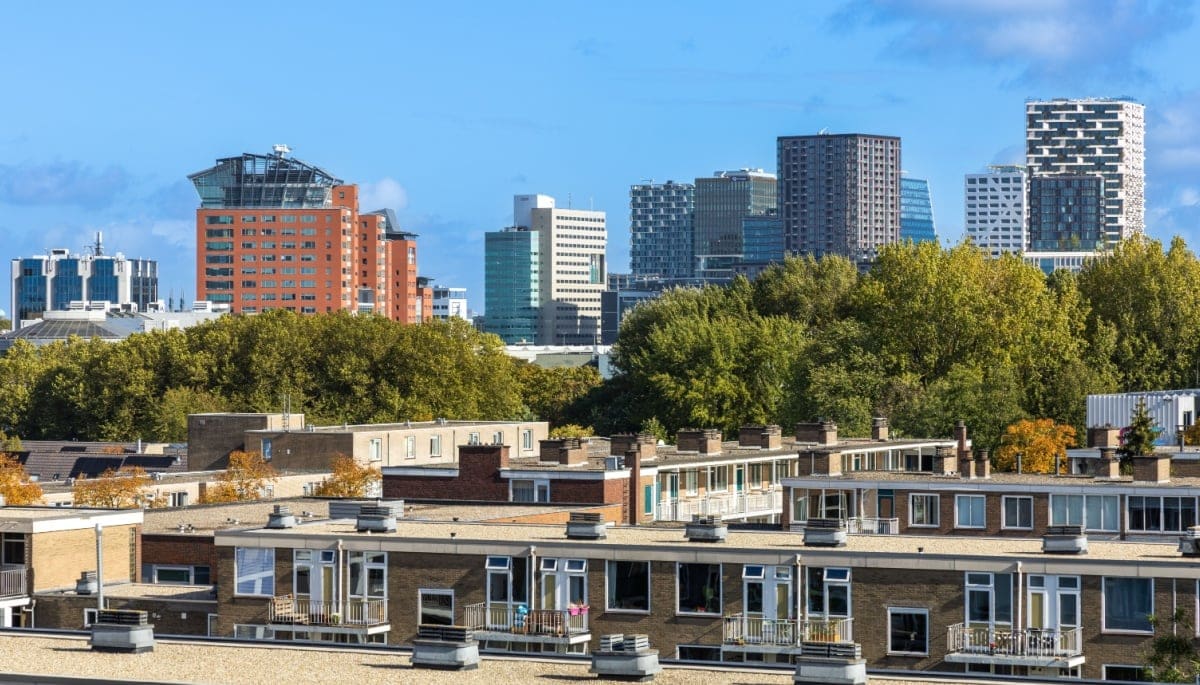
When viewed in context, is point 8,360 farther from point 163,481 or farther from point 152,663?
point 152,663

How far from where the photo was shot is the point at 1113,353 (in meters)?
139

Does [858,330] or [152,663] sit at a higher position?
[858,330]

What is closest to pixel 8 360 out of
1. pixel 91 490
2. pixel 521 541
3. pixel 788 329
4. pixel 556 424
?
pixel 556 424

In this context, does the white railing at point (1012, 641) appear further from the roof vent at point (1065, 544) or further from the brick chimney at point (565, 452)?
the brick chimney at point (565, 452)

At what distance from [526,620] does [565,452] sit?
27814 millimetres

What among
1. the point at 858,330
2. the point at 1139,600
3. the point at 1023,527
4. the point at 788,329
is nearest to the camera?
the point at 1139,600

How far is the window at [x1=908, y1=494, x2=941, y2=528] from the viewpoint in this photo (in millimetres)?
66375

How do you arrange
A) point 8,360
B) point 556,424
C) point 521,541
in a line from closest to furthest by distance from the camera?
point 521,541, point 556,424, point 8,360

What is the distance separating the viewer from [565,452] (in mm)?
76062

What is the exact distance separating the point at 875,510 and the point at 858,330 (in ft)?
212

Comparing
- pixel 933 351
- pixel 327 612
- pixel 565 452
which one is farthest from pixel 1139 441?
pixel 933 351

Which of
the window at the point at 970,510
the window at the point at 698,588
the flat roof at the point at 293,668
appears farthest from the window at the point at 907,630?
the window at the point at 970,510

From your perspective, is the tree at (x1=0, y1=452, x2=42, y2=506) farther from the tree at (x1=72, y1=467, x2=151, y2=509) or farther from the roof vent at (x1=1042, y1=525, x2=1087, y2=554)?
the roof vent at (x1=1042, y1=525, x2=1087, y2=554)

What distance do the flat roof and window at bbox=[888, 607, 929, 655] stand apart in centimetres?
895
